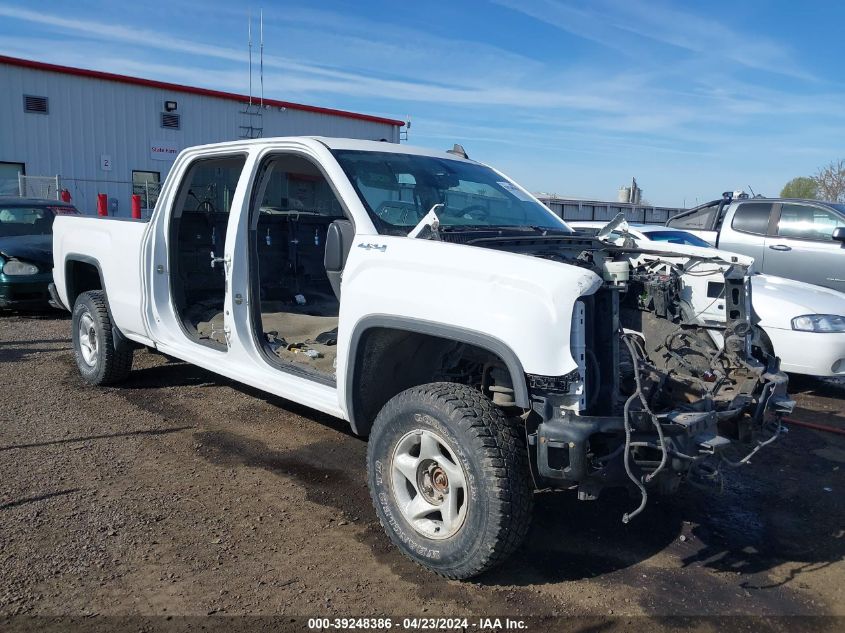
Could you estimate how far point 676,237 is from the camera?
29.7ft

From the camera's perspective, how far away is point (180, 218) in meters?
5.43

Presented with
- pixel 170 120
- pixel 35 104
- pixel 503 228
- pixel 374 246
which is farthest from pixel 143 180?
pixel 374 246

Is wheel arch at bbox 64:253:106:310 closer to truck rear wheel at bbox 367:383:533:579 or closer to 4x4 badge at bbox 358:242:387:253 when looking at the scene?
4x4 badge at bbox 358:242:387:253

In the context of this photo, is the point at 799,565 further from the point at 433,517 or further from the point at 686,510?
the point at 433,517

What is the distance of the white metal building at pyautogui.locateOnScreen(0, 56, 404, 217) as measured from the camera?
20578 millimetres

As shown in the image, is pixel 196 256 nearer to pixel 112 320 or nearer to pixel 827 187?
pixel 112 320

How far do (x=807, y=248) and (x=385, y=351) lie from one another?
7.49 metres

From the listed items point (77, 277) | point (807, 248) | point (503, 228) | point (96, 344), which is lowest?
point (96, 344)

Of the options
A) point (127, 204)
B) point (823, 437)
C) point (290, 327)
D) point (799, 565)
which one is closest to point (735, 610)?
point (799, 565)

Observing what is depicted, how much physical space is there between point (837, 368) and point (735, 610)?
3640 millimetres

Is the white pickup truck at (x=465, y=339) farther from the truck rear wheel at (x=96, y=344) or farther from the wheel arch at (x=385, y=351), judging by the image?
the truck rear wheel at (x=96, y=344)

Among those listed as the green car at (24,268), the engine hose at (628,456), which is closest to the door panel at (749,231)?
the engine hose at (628,456)

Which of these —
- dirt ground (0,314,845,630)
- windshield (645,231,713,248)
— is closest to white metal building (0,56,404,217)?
windshield (645,231,713,248)

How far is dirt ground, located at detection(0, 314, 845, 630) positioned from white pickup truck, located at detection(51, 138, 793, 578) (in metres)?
0.37
